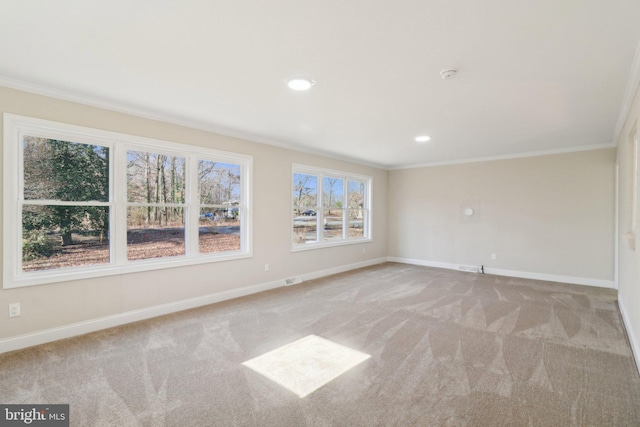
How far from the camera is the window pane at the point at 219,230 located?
4.35m

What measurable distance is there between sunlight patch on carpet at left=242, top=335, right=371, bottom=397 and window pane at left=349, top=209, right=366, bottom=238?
413 cm

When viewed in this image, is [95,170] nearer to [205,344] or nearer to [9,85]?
[9,85]

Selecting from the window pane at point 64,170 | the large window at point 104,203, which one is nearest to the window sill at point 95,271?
the large window at point 104,203

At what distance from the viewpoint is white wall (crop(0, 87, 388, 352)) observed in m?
2.95

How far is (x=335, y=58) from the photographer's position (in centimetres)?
240

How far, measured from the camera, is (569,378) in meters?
2.40

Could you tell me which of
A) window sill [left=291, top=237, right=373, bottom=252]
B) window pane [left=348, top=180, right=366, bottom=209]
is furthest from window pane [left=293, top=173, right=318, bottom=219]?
window pane [left=348, top=180, right=366, bottom=209]

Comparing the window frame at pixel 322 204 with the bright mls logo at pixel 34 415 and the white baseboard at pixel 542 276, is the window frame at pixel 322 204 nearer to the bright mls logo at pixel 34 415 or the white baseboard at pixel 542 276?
the white baseboard at pixel 542 276

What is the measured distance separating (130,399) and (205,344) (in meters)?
0.89

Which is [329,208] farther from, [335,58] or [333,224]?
[335,58]

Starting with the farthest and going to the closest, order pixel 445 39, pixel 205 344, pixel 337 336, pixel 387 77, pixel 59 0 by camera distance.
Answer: pixel 337 336 < pixel 205 344 < pixel 387 77 < pixel 445 39 < pixel 59 0

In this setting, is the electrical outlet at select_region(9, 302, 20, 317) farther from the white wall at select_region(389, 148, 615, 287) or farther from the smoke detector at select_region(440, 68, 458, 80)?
the white wall at select_region(389, 148, 615, 287)

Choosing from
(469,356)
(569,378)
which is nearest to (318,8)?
(469,356)

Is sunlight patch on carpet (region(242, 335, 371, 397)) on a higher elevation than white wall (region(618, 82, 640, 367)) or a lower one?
lower
